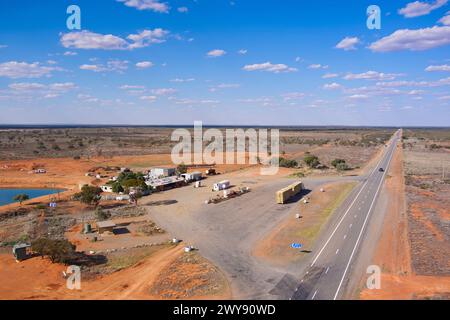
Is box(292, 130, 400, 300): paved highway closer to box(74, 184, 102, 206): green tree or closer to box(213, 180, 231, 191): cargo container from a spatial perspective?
box(213, 180, 231, 191): cargo container

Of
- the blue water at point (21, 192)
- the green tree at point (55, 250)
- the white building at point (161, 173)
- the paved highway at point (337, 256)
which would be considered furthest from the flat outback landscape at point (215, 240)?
the white building at point (161, 173)

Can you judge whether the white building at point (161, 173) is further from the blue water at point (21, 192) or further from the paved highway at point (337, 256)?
the paved highway at point (337, 256)

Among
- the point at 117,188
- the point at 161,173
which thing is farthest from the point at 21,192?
the point at 161,173

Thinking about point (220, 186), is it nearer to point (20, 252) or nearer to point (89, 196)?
point (89, 196)

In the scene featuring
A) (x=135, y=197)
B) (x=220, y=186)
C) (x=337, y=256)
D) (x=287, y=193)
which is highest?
(x=220, y=186)

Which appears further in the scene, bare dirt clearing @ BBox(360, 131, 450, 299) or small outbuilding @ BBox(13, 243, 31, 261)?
small outbuilding @ BBox(13, 243, 31, 261)

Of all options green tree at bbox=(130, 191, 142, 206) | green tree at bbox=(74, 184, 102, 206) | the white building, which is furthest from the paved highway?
the white building

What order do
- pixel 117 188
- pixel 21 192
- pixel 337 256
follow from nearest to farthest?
pixel 337 256
pixel 117 188
pixel 21 192

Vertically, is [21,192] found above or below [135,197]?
below
